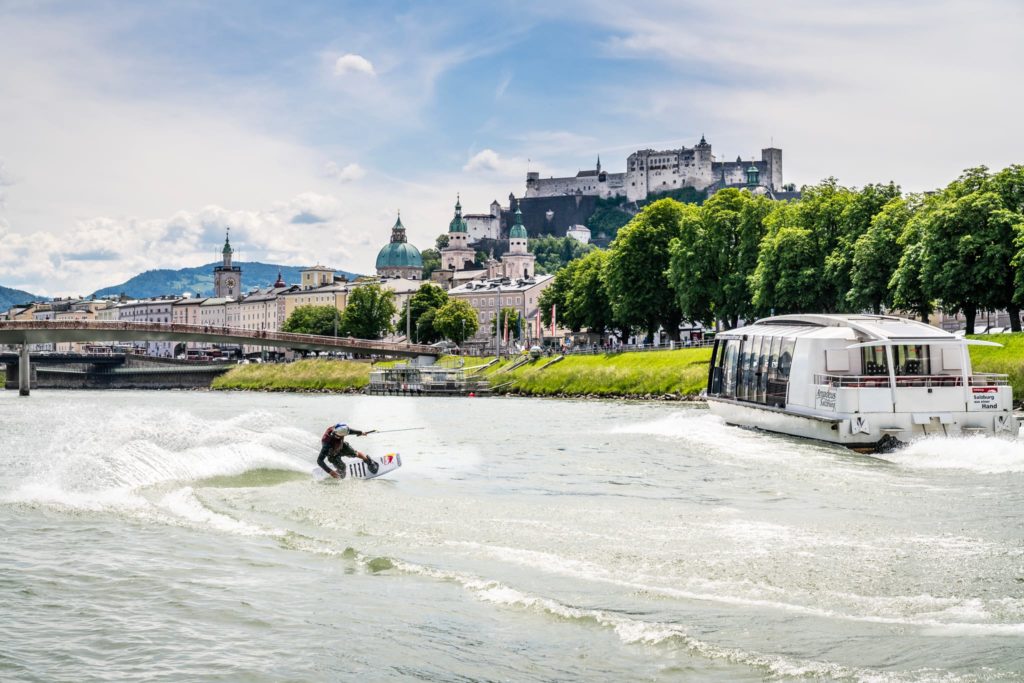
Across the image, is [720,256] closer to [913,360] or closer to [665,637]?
[913,360]

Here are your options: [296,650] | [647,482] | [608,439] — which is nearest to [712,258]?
[608,439]

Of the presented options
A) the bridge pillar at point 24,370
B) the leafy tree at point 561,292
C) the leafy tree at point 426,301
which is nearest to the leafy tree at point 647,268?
the leafy tree at point 561,292

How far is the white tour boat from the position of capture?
1356 inches

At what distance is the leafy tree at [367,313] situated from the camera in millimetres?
173750

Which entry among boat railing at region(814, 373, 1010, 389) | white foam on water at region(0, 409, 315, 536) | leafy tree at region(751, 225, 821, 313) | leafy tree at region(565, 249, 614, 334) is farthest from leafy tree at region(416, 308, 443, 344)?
boat railing at region(814, 373, 1010, 389)

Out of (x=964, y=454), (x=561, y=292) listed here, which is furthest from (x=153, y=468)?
(x=561, y=292)

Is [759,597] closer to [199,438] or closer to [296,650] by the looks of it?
[296,650]

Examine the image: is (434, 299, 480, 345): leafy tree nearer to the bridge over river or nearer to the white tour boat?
the bridge over river

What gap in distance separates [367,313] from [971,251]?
397 feet

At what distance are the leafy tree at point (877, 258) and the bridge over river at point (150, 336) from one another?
62.9 meters

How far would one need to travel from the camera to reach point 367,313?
174000mm

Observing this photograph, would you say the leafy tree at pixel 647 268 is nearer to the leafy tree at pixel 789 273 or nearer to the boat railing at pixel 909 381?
the leafy tree at pixel 789 273

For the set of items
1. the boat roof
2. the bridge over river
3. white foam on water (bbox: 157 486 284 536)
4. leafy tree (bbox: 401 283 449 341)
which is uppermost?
leafy tree (bbox: 401 283 449 341)

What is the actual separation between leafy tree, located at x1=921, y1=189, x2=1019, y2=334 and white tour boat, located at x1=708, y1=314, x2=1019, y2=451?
67.0 feet
